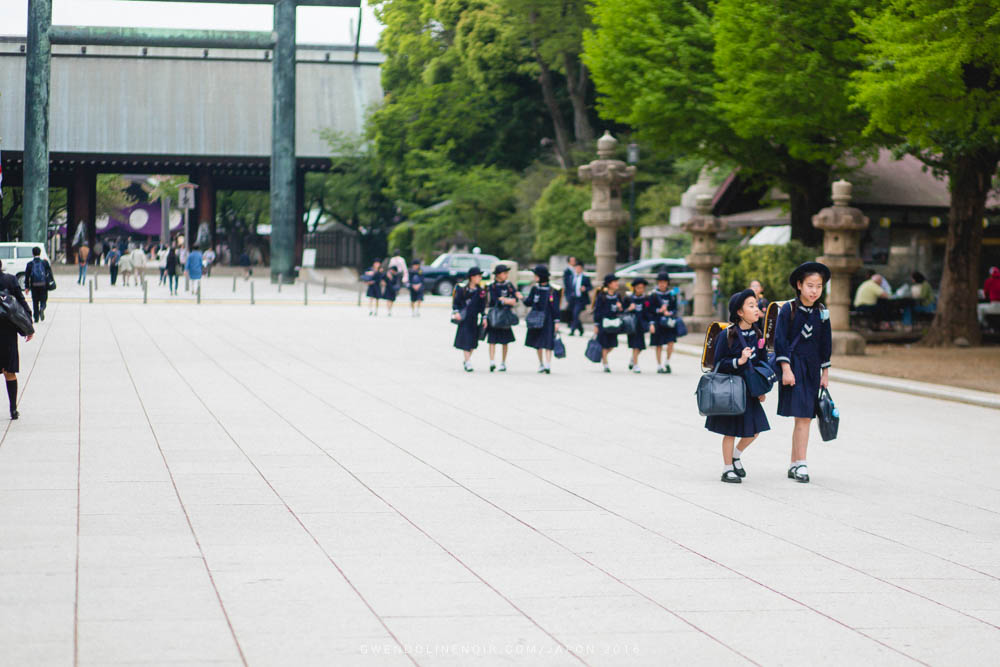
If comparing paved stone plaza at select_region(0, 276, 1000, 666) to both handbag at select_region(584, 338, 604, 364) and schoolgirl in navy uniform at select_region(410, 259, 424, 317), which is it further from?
schoolgirl in navy uniform at select_region(410, 259, 424, 317)

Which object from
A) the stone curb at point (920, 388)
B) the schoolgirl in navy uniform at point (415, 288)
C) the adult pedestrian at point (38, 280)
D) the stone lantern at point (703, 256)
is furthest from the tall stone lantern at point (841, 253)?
the adult pedestrian at point (38, 280)

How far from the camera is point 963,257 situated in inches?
1019

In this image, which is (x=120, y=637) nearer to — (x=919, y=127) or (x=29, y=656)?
(x=29, y=656)

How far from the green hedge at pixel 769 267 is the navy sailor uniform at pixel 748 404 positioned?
16.9 meters

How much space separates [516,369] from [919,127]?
773 centimetres

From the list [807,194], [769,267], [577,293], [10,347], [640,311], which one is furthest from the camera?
[807,194]

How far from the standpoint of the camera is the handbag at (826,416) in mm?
9727

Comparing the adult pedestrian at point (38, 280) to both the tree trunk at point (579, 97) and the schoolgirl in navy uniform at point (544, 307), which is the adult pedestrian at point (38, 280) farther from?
the tree trunk at point (579, 97)

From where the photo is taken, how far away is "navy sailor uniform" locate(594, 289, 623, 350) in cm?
1934

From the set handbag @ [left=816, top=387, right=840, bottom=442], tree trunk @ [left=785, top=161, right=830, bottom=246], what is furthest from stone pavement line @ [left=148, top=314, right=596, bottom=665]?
tree trunk @ [left=785, top=161, right=830, bottom=246]

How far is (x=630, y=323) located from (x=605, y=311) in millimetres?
418

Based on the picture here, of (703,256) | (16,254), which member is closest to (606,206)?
(703,256)

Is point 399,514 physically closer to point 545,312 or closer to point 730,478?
point 730,478

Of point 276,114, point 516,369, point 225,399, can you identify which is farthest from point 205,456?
point 276,114
